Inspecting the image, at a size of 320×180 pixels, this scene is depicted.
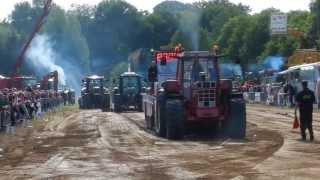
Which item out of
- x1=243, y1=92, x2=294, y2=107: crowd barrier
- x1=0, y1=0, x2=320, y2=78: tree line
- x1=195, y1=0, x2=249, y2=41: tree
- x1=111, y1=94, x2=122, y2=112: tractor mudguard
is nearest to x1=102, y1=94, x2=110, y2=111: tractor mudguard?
x1=111, y1=94, x2=122, y2=112: tractor mudguard

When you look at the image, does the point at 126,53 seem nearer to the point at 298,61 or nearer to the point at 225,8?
the point at 225,8

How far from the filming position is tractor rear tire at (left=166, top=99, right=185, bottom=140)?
23219 mm

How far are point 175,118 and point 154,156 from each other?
204 inches

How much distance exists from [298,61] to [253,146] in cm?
4025

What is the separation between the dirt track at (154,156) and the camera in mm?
14750

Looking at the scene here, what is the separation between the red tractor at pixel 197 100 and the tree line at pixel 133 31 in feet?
151

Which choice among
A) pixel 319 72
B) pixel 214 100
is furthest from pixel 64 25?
pixel 214 100

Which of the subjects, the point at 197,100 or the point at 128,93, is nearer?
the point at 197,100

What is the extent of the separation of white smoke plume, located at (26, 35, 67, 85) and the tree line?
7.27ft

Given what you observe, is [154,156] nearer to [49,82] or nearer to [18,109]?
[18,109]

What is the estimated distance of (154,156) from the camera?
18.2m

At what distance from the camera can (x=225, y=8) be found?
383ft

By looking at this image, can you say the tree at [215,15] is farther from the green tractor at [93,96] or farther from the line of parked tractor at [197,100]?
the line of parked tractor at [197,100]

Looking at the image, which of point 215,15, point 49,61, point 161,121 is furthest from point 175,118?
point 49,61
